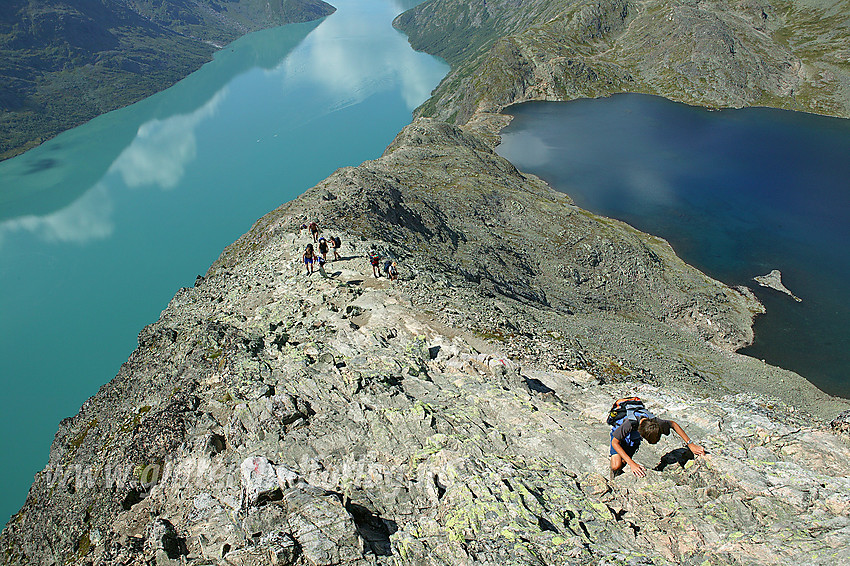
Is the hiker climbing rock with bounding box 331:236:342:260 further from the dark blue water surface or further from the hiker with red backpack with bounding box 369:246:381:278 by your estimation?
the dark blue water surface

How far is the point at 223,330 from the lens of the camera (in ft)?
104

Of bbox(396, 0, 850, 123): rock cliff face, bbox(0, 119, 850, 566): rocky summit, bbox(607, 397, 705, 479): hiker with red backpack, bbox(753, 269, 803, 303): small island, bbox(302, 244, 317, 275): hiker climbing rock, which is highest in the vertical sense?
bbox(396, 0, 850, 123): rock cliff face

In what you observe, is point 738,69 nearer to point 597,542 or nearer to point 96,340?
point 597,542

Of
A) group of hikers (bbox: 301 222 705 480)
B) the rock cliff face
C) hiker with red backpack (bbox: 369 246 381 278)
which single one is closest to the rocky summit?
hiker with red backpack (bbox: 369 246 381 278)

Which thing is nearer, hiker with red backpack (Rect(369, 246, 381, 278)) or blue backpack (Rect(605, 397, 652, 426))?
blue backpack (Rect(605, 397, 652, 426))

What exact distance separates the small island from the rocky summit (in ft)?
103

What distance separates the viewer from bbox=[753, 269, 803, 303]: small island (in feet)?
232

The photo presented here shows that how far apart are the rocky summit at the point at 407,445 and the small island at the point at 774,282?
103 ft

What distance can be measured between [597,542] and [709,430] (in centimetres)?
1002

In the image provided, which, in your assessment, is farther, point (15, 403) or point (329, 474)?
point (15, 403)

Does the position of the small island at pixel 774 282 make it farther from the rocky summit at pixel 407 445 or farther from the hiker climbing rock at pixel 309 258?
the hiker climbing rock at pixel 309 258

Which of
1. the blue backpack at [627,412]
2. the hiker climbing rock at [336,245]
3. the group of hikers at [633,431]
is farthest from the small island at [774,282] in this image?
the blue backpack at [627,412]

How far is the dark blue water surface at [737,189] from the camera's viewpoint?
6444 cm

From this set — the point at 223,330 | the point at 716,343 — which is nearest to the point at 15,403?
the point at 223,330
